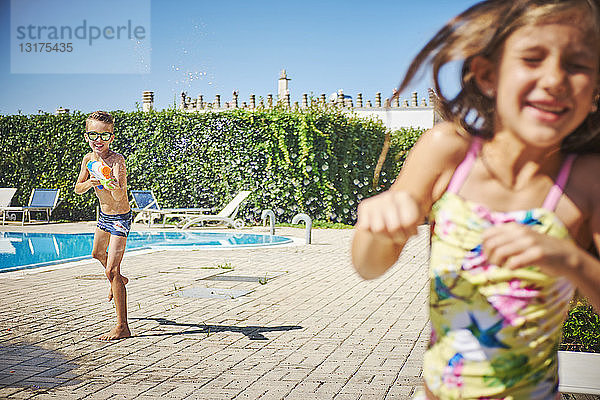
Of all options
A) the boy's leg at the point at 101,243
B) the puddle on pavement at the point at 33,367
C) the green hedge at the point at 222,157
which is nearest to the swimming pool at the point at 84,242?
the green hedge at the point at 222,157

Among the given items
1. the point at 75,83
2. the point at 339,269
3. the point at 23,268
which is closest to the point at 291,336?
the point at 339,269

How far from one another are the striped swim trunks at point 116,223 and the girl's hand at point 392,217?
4.70 metres

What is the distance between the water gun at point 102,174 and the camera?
18.6 feet

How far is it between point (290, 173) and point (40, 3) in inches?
287

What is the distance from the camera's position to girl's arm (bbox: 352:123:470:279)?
1210 millimetres

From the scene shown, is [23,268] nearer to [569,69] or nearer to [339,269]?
[339,269]

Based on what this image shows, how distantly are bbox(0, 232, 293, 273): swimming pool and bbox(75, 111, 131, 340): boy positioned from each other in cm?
729

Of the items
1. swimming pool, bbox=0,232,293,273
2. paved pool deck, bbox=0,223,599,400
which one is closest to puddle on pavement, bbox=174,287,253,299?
paved pool deck, bbox=0,223,599,400

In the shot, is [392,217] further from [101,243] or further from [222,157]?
[222,157]

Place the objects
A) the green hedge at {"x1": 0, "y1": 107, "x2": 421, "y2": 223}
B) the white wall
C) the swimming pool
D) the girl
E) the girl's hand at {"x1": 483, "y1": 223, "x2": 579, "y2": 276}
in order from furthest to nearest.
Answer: the white wall
the green hedge at {"x1": 0, "y1": 107, "x2": 421, "y2": 223}
the swimming pool
the girl
the girl's hand at {"x1": 483, "y1": 223, "x2": 579, "y2": 276}

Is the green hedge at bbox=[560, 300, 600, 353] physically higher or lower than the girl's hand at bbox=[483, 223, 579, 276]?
lower

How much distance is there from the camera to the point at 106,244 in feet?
19.4

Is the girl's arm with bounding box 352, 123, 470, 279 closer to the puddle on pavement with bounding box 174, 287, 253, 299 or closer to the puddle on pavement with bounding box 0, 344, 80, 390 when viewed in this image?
the puddle on pavement with bounding box 0, 344, 80, 390

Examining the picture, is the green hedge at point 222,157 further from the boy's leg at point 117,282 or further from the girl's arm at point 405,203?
the girl's arm at point 405,203
